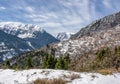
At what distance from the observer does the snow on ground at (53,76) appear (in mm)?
18859

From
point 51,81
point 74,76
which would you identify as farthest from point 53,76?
point 74,76

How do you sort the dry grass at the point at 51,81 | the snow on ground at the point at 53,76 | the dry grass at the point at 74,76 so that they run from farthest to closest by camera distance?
1. the dry grass at the point at 74,76
2. the snow on ground at the point at 53,76
3. the dry grass at the point at 51,81

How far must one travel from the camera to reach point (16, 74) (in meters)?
21.2

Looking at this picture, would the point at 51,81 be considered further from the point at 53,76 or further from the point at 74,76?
the point at 74,76

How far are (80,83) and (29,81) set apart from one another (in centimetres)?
361

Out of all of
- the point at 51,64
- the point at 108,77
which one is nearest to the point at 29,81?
the point at 108,77

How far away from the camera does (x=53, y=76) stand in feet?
64.8

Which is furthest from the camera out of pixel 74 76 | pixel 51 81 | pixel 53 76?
pixel 53 76

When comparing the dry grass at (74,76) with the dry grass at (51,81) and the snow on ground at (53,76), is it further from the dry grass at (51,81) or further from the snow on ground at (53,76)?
the dry grass at (51,81)

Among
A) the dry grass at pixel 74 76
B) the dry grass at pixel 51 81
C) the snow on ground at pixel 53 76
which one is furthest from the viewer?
the dry grass at pixel 74 76

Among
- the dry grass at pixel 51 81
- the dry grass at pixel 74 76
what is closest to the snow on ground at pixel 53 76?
the dry grass at pixel 74 76

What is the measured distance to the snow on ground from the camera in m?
18.9

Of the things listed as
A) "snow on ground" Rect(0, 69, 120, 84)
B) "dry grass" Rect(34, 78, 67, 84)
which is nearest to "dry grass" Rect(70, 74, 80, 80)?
"snow on ground" Rect(0, 69, 120, 84)

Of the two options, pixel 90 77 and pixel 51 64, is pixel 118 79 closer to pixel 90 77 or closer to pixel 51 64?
pixel 90 77
